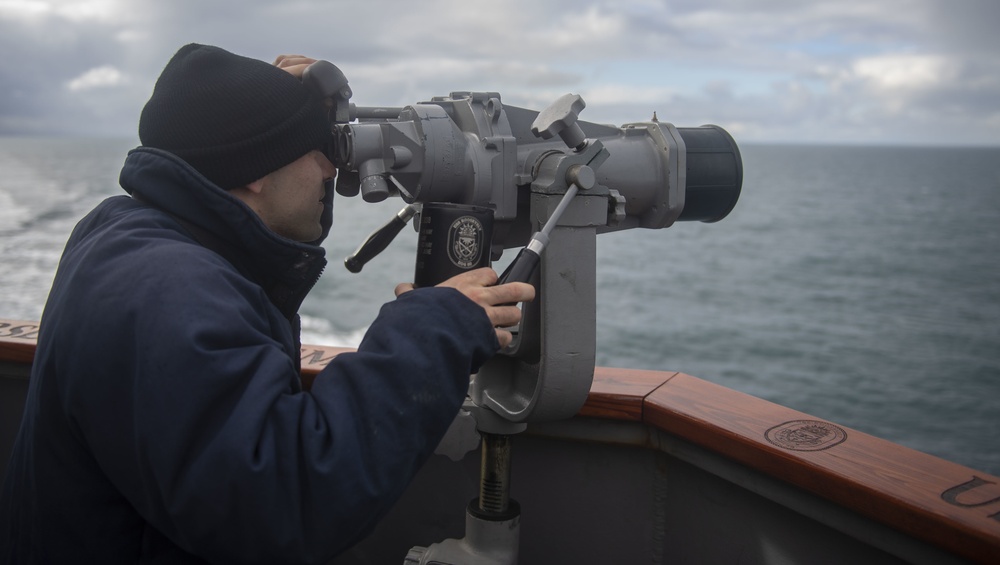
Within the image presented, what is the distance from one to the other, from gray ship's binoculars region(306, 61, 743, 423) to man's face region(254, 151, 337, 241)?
0.21 feet

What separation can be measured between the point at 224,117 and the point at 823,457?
3.99ft

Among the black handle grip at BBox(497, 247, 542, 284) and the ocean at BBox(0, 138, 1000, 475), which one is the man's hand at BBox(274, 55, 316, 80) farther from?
the ocean at BBox(0, 138, 1000, 475)

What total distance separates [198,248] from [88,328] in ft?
0.61

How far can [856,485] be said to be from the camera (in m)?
1.58

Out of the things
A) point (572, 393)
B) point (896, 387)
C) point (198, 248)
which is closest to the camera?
point (198, 248)

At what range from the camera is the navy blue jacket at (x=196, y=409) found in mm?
1144

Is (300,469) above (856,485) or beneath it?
above

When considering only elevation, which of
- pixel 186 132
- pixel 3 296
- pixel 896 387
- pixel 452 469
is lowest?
pixel 896 387

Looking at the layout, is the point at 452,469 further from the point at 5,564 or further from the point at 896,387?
the point at 896,387

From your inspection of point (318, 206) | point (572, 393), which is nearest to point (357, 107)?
point (318, 206)

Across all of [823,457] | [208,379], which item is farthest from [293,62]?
[823,457]

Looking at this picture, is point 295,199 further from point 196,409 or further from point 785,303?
point 785,303

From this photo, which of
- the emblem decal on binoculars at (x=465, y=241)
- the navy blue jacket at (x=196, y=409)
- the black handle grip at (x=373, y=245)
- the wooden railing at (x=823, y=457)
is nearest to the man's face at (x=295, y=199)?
the navy blue jacket at (x=196, y=409)

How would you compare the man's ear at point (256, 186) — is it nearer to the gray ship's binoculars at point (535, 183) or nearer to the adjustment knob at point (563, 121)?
the gray ship's binoculars at point (535, 183)
